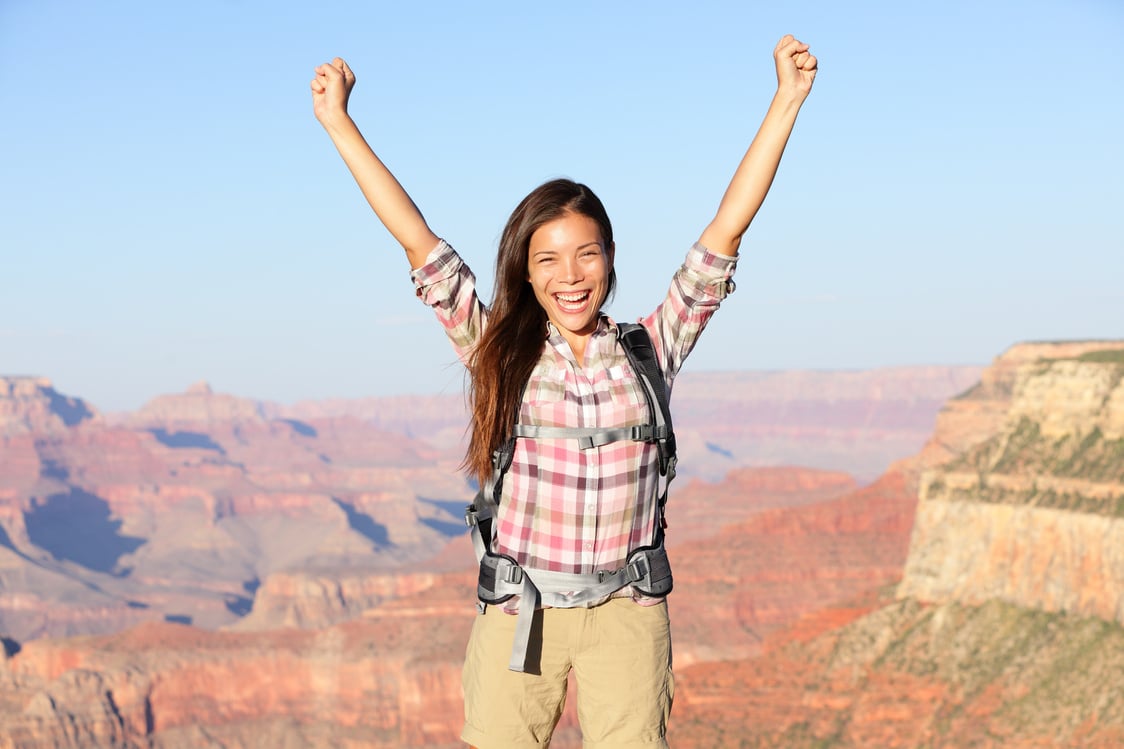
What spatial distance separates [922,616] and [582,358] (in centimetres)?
6085

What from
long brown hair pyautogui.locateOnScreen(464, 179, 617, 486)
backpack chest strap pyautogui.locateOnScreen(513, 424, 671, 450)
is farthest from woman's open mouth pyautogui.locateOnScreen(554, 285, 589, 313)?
backpack chest strap pyautogui.locateOnScreen(513, 424, 671, 450)

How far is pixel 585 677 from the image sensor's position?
16.4 ft

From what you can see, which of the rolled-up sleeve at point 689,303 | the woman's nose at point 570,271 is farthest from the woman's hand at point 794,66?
the woman's nose at point 570,271

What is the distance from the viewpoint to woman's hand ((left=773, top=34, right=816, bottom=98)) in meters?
5.10

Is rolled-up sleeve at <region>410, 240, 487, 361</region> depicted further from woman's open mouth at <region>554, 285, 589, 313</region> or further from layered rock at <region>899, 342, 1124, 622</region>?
layered rock at <region>899, 342, 1124, 622</region>

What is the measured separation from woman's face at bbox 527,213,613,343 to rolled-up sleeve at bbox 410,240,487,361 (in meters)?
0.25

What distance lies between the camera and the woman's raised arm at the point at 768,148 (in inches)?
201

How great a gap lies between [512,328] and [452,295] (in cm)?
26

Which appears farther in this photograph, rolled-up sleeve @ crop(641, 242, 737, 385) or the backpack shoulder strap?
rolled-up sleeve @ crop(641, 242, 737, 385)

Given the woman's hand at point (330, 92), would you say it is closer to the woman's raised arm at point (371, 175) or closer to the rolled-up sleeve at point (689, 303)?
the woman's raised arm at point (371, 175)

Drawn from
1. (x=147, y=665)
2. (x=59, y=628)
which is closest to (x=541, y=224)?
(x=147, y=665)

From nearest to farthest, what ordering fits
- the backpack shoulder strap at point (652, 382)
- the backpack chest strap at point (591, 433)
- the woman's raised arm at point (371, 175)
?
1. the backpack chest strap at point (591, 433)
2. the backpack shoulder strap at point (652, 382)
3. the woman's raised arm at point (371, 175)

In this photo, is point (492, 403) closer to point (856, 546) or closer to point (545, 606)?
point (545, 606)

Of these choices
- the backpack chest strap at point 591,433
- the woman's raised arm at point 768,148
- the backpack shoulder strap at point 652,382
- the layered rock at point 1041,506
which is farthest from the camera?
the layered rock at point 1041,506
